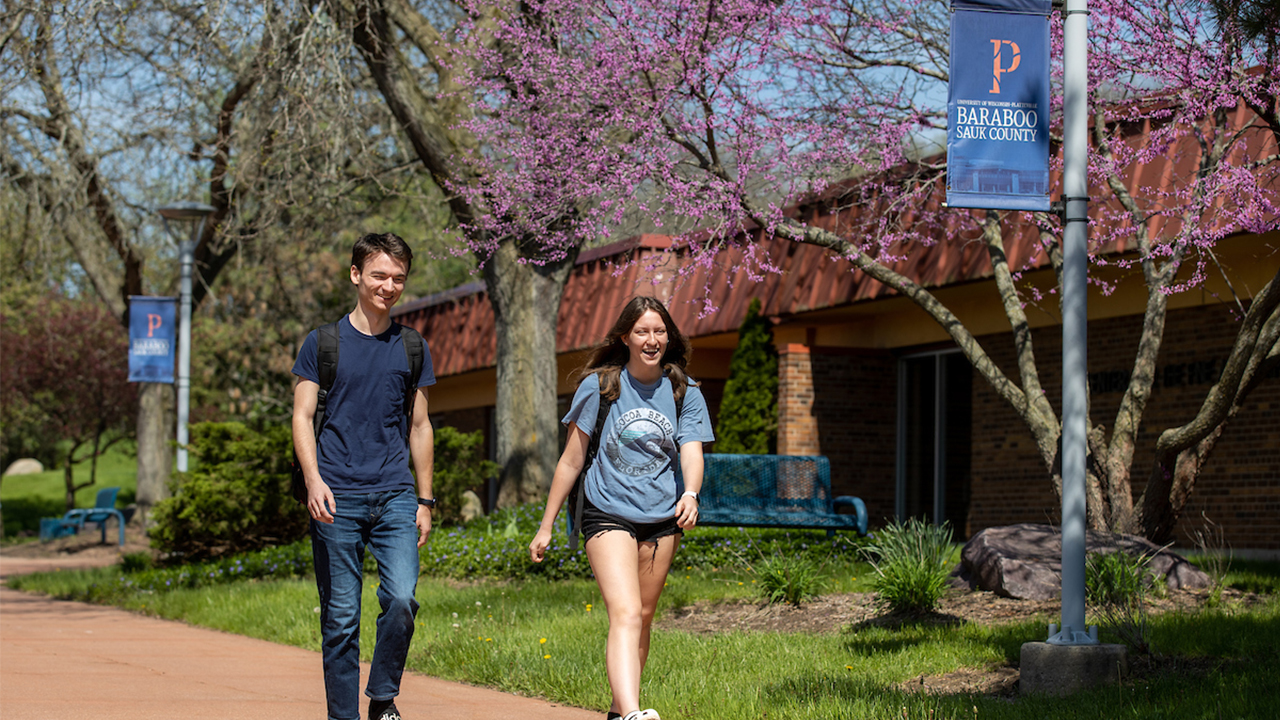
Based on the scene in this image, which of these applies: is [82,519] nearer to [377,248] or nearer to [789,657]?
[789,657]

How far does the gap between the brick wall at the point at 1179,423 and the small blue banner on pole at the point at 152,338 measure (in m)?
10.9

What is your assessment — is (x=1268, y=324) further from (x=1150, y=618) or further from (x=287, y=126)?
(x=287, y=126)

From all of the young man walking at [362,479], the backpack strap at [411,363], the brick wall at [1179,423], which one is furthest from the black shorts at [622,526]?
the brick wall at [1179,423]

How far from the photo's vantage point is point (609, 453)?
5.27 m

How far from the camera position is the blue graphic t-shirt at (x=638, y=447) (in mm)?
5207

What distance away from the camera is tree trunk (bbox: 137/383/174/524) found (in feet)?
76.1

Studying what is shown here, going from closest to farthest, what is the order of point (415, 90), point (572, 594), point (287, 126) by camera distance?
point (572, 594) < point (287, 126) < point (415, 90)

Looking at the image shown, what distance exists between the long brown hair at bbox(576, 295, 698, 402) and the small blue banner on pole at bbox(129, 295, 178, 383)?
13960 mm

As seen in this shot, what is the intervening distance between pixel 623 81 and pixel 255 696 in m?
6.10

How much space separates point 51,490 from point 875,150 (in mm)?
40812

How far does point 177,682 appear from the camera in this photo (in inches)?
296

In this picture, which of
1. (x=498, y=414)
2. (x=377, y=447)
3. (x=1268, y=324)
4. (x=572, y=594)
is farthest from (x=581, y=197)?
(x=377, y=447)

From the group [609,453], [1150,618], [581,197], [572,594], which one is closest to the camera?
[609,453]

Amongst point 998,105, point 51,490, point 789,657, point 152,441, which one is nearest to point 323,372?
point 789,657
